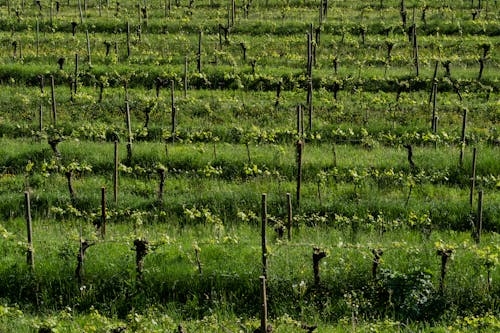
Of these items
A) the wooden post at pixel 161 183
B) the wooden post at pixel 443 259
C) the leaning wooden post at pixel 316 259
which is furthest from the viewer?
the wooden post at pixel 161 183

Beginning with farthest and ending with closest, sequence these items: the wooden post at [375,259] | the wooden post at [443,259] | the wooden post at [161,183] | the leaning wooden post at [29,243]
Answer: the wooden post at [161,183], the leaning wooden post at [29,243], the wooden post at [375,259], the wooden post at [443,259]

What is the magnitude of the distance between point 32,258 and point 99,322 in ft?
7.63

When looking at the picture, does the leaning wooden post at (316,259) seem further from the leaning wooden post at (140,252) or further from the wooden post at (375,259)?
the leaning wooden post at (140,252)

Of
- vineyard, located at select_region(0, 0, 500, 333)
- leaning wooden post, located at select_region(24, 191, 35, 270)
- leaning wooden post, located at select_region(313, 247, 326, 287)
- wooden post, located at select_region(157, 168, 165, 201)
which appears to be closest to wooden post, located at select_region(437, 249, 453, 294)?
vineyard, located at select_region(0, 0, 500, 333)

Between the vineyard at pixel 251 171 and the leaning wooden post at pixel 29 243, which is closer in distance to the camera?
the vineyard at pixel 251 171

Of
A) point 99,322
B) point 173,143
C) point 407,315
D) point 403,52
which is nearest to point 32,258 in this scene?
point 99,322

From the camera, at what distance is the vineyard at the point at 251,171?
1342 cm

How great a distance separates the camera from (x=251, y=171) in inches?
730

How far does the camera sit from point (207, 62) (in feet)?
95.4

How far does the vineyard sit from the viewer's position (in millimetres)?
13422

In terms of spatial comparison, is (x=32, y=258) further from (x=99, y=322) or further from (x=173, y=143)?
(x=173, y=143)

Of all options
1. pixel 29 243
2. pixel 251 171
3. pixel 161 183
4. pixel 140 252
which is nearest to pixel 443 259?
pixel 140 252

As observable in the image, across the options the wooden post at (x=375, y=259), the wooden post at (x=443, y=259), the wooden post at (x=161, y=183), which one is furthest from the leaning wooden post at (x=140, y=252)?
the wooden post at (x=443, y=259)

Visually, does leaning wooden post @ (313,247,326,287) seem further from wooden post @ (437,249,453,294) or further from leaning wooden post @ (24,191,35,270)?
leaning wooden post @ (24,191,35,270)
